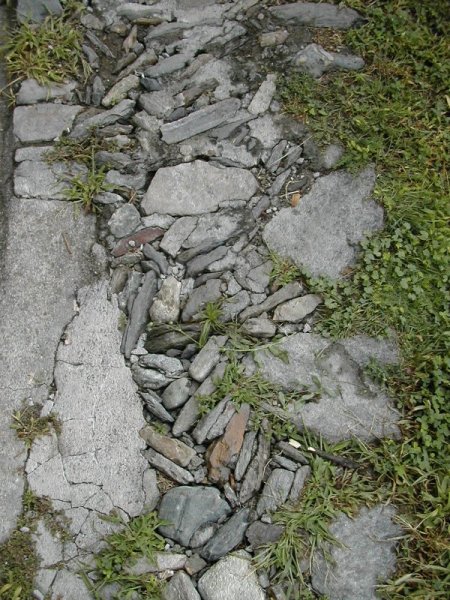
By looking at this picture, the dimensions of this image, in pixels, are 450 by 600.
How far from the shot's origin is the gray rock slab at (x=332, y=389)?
278 cm

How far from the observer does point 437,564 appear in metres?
2.54

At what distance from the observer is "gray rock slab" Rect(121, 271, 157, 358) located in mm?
2941

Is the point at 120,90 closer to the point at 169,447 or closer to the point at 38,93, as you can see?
the point at 38,93

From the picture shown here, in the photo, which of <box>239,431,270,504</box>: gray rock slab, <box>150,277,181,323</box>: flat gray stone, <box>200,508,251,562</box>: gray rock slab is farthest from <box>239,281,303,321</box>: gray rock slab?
<box>200,508,251,562</box>: gray rock slab

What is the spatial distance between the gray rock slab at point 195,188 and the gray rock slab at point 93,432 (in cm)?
56

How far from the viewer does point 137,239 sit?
314 cm

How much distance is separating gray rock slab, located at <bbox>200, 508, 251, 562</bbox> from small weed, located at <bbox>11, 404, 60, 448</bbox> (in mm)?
798

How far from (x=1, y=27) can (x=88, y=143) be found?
0.85m

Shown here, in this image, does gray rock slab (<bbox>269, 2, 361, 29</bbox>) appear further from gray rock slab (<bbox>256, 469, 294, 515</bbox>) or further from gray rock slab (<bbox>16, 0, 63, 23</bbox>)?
gray rock slab (<bbox>256, 469, 294, 515</bbox>)

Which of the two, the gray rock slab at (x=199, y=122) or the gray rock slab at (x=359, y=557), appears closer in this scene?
the gray rock slab at (x=359, y=557)

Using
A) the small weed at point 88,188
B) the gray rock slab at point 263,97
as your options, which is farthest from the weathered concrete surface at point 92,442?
the gray rock slab at point 263,97

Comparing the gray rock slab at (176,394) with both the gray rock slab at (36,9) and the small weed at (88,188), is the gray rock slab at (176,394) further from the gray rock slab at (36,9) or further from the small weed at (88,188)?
the gray rock slab at (36,9)

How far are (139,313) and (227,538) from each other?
103cm

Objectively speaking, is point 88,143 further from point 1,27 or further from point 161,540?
point 161,540
